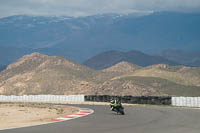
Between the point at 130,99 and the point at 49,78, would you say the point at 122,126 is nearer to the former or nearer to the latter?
the point at 130,99

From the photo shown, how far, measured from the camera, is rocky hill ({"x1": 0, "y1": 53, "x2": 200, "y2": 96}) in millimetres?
100900

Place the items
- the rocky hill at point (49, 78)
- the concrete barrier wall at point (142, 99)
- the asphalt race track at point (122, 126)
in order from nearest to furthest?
1. the asphalt race track at point (122, 126)
2. the concrete barrier wall at point (142, 99)
3. the rocky hill at point (49, 78)

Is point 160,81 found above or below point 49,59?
below

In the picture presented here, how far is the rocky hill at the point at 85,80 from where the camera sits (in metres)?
101

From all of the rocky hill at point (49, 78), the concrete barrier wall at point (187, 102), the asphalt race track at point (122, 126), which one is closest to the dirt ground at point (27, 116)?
the asphalt race track at point (122, 126)

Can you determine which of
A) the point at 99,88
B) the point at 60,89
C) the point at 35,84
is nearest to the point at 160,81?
the point at 99,88

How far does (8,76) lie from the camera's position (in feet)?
520

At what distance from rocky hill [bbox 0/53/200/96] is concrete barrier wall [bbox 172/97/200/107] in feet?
169

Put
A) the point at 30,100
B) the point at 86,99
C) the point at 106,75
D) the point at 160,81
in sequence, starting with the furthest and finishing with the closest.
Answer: the point at 106,75
the point at 160,81
the point at 30,100
the point at 86,99

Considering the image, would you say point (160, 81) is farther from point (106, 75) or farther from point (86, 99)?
point (86, 99)

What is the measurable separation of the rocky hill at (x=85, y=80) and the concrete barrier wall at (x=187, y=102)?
51463mm

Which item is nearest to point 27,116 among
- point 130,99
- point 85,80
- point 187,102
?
point 187,102

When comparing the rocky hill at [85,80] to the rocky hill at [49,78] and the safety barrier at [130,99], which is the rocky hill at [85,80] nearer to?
the rocky hill at [49,78]

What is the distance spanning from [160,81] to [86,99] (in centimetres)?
5748
